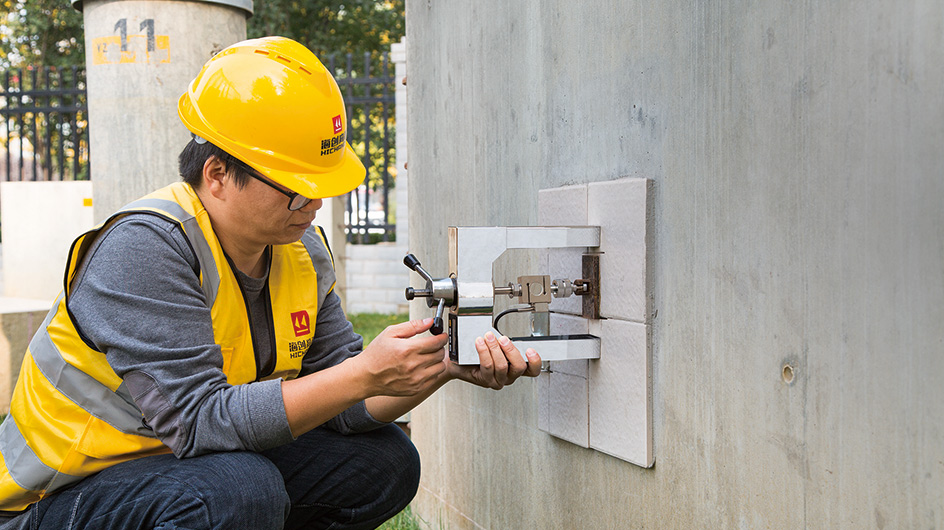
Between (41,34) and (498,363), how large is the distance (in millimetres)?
14046

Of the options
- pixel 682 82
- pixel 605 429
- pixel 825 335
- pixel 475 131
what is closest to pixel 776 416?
pixel 825 335

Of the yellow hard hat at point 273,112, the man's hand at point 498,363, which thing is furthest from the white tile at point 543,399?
the yellow hard hat at point 273,112

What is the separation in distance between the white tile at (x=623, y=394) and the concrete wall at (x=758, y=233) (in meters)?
0.03

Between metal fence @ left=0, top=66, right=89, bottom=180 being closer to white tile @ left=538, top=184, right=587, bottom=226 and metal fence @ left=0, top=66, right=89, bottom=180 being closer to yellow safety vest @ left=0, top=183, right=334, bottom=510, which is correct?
yellow safety vest @ left=0, top=183, right=334, bottom=510

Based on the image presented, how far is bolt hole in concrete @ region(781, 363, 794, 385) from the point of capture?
155 centimetres

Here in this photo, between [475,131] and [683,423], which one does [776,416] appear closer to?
[683,423]

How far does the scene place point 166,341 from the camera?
5.95 ft

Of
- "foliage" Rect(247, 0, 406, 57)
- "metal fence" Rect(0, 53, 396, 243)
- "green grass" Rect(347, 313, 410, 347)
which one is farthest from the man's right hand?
"foliage" Rect(247, 0, 406, 57)

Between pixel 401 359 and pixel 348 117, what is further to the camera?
pixel 348 117

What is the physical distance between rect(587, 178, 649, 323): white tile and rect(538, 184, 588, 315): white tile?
0.04m

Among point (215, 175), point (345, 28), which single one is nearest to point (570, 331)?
point (215, 175)

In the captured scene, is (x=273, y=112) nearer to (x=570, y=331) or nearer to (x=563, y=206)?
(x=563, y=206)

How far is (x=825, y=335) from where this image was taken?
1481mm

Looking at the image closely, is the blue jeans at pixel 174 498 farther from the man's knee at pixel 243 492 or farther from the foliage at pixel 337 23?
the foliage at pixel 337 23
